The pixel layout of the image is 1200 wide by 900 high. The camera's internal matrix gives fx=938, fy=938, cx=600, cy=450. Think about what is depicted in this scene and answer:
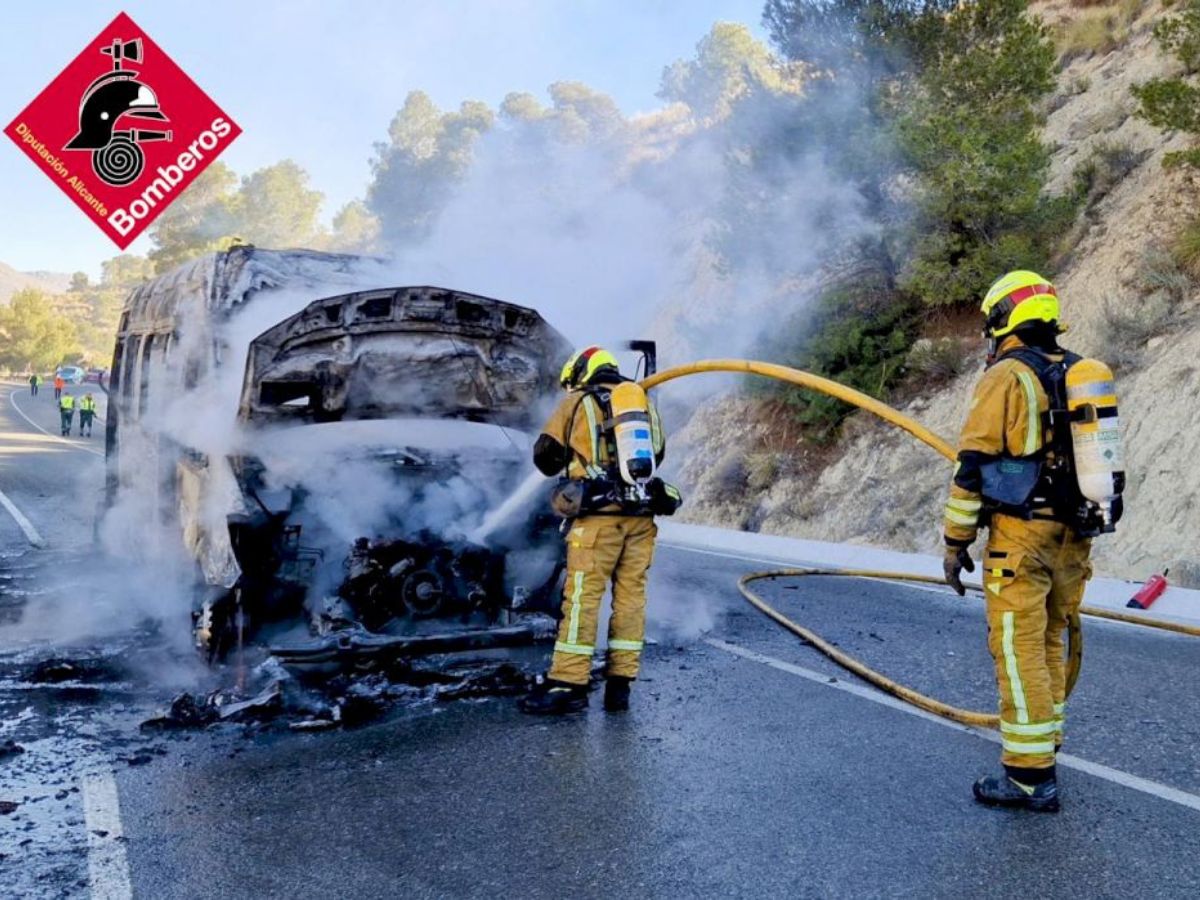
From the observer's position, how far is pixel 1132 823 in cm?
322

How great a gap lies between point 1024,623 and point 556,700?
2.07m

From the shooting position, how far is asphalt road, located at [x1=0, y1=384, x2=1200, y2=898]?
2863mm

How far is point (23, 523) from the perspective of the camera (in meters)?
11.4

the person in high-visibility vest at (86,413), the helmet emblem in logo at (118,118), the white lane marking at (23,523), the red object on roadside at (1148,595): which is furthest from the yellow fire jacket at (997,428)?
the person in high-visibility vest at (86,413)

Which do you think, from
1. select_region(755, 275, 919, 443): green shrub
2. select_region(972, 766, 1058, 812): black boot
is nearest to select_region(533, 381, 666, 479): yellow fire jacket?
select_region(972, 766, 1058, 812): black boot

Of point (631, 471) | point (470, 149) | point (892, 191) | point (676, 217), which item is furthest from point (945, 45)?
point (470, 149)

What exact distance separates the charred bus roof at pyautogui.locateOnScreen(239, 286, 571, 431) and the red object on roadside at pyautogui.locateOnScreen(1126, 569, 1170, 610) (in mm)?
4666

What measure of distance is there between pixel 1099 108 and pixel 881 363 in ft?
22.2

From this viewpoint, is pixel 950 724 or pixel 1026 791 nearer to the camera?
pixel 1026 791

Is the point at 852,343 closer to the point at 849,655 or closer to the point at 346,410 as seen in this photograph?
the point at 849,655

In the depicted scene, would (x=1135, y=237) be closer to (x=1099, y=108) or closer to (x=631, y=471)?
(x=1099, y=108)

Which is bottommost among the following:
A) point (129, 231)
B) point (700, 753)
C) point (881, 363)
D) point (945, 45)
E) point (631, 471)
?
point (700, 753)

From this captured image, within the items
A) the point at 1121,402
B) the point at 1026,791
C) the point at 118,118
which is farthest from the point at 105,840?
the point at 118,118

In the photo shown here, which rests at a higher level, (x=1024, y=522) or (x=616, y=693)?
(x=1024, y=522)
